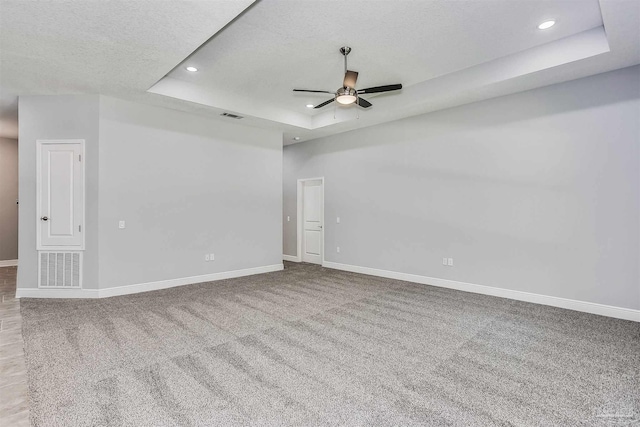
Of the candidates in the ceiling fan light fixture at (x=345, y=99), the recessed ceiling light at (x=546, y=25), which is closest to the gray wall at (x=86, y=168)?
the ceiling fan light fixture at (x=345, y=99)

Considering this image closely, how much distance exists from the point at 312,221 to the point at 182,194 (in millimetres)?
3393

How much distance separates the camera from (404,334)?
11.7ft

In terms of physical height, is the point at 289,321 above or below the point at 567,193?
below

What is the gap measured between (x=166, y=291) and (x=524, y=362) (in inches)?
194

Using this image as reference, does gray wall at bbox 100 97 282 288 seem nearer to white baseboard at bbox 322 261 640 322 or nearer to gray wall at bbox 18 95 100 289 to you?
gray wall at bbox 18 95 100 289

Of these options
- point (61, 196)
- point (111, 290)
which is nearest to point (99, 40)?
point (61, 196)

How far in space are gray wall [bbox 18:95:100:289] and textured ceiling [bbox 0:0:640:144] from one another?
244 millimetres

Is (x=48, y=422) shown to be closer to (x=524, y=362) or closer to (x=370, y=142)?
(x=524, y=362)

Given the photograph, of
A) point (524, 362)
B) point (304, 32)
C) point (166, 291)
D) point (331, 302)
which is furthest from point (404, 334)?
point (166, 291)

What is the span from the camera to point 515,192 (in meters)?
4.99

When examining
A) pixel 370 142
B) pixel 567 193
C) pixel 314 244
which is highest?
pixel 370 142

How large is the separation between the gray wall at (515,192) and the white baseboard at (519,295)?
8 centimetres

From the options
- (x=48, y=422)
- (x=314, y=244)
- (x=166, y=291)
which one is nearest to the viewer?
(x=48, y=422)

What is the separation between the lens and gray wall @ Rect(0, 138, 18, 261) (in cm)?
750
